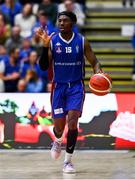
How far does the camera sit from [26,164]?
28.9 feet

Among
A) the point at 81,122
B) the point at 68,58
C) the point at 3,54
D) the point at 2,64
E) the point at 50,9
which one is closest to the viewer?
the point at 68,58

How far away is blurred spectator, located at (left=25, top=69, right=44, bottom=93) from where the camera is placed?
13.0 meters

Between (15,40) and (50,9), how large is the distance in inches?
49.7

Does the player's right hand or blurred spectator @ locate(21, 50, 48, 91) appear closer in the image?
the player's right hand

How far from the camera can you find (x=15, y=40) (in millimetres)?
14258

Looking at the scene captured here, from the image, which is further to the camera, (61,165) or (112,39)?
(112,39)

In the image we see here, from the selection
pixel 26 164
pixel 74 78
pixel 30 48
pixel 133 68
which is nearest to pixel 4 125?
pixel 26 164

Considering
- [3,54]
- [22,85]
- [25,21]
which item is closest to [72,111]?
[22,85]

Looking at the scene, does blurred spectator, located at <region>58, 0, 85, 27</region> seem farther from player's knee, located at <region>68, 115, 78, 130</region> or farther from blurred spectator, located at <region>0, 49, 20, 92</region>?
player's knee, located at <region>68, 115, 78, 130</region>

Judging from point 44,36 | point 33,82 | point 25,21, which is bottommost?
point 33,82

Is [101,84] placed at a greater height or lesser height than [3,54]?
greater

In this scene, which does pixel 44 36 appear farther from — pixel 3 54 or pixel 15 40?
pixel 15 40

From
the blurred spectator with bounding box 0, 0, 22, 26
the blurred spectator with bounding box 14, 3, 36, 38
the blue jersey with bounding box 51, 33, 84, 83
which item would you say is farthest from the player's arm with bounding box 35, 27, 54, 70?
the blurred spectator with bounding box 0, 0, 22, 26

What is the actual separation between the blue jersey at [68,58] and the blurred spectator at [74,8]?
6603mm
